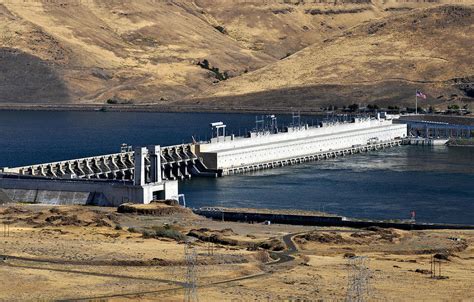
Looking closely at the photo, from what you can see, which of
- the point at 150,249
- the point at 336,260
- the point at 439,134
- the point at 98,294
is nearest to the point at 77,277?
the point at 98,294

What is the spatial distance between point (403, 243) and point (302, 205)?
69.0 ft

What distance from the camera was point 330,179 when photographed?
361ft

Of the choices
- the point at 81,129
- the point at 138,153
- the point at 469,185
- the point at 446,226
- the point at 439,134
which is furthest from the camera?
the point at 81,129

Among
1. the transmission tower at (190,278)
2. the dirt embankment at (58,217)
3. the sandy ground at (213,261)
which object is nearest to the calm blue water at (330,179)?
the sandy ground at (213,261)

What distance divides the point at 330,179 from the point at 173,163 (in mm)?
13198

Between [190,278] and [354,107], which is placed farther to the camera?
[354,107]


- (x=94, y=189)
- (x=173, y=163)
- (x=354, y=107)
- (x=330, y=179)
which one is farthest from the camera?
(x=354, y=107)

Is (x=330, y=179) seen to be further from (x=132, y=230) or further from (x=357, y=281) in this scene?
(x=357, y=281)

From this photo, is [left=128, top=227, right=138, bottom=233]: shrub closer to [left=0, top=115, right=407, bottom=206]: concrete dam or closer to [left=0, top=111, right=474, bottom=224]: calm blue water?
[left=0, top=115, right=407, bottom=206]: concrete dam

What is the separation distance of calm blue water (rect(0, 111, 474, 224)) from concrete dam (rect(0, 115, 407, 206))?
2.83 meters

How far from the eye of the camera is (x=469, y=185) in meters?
106

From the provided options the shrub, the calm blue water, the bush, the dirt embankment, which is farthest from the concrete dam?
the bush

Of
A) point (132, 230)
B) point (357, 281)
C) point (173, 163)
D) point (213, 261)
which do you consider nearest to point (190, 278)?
point (213, 261)

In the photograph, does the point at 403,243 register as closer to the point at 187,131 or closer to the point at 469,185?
the point at 469,185
